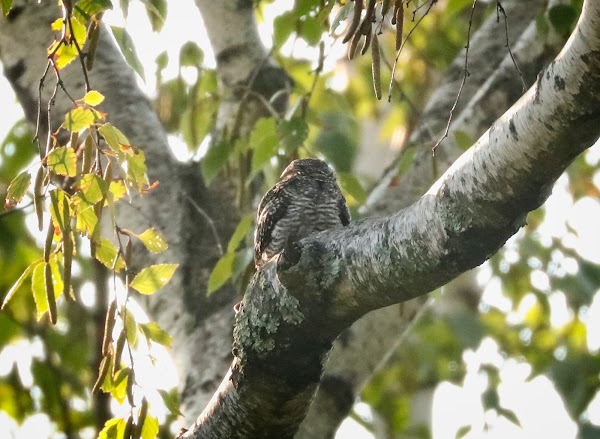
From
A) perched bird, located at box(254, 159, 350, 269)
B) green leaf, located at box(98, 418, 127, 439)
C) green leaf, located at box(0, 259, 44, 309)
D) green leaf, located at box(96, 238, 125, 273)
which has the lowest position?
green leaf, located at box(98, 418, 127, 439)

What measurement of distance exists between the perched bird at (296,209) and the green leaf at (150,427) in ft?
3.60

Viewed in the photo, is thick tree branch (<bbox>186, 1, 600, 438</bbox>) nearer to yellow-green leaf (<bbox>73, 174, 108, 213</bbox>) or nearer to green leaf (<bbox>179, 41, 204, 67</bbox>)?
yellow-green leaf (<bbox>73, 174, 108, 213</bbox>)

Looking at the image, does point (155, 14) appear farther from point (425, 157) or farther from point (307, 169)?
point (425, 157)

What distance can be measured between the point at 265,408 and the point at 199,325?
3.44 feet

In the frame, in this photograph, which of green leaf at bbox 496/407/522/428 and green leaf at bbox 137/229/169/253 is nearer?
green leaf at bbox 137/229/169/253

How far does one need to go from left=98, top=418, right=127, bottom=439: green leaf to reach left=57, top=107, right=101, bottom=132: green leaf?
0.61 meters

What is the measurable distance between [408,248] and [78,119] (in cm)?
67

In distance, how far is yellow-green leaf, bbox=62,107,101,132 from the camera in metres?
1.63

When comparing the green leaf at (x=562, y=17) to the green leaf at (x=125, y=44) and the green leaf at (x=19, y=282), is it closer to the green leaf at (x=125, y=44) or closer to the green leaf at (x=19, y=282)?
the green leaf at (x=125, y=44)

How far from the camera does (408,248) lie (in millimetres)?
1651

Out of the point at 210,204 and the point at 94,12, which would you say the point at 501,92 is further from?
the point at 94,12

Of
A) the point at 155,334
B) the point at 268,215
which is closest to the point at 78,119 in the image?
the point at 155,334

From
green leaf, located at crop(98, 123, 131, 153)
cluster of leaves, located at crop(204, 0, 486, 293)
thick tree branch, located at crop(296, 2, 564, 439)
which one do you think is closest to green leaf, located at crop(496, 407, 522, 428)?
thick tree branch, located at crop(296, 2, 564, 439)

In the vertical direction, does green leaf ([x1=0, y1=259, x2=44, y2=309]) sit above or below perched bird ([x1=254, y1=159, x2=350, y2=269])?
below
